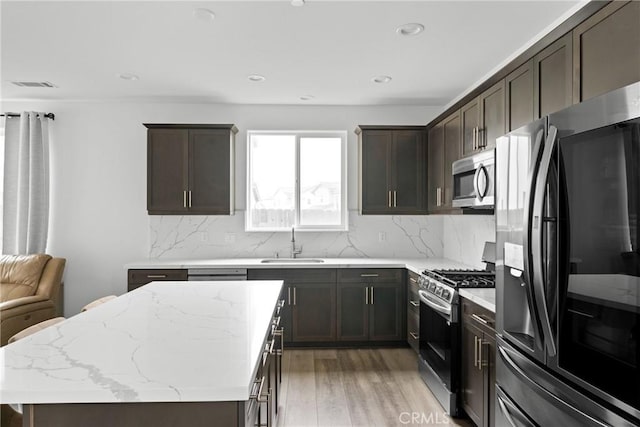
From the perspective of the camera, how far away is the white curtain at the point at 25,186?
4.52 meters

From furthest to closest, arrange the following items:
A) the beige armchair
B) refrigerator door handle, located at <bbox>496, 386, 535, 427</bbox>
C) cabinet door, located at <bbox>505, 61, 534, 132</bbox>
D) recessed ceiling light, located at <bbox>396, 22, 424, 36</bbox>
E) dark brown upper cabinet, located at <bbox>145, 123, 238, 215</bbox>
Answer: dark brown upper cabinet, located at <bbox>145, 123, 238, 215</bbox> < the beige armchair < recessed ceiling light, located at <bbox>396, 22, 424, 36</bbox> < cabinet door, located at <bbox>505, 61, 534, 132</bbox> < refrigerator door handle, located at <bbox>496, 386, 535, 427</bbox>

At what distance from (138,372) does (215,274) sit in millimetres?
2975

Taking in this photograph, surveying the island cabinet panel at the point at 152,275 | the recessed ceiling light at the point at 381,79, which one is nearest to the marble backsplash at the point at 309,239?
the island cabinet panel at the point at 152,275

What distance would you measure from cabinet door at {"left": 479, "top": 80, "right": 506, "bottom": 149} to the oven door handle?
122 cm

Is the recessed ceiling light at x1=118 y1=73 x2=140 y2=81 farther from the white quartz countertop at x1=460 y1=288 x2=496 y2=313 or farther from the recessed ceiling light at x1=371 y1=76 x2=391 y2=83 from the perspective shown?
the white quartz countertop at x1=460 y1=288 x2=496 y2=313

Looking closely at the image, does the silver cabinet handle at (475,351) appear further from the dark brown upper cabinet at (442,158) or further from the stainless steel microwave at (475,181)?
the dark brown upper cabinet at (442,158)

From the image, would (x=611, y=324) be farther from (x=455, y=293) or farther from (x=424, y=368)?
(x=424, y=368)

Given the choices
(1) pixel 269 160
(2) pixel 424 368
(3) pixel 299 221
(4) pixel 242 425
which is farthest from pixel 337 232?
(4) pixel 242 425

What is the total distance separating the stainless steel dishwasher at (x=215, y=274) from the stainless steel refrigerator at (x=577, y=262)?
115 inches

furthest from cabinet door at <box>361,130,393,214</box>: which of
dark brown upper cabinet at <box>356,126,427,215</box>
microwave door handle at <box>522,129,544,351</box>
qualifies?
microwave door handle at <box>522,129,544,351</box>

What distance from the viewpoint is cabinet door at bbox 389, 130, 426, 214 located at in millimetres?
4523

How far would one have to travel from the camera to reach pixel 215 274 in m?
4.16

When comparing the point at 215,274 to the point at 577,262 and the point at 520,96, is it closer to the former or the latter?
the point at 520,96

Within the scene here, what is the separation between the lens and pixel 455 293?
276 centimetres
